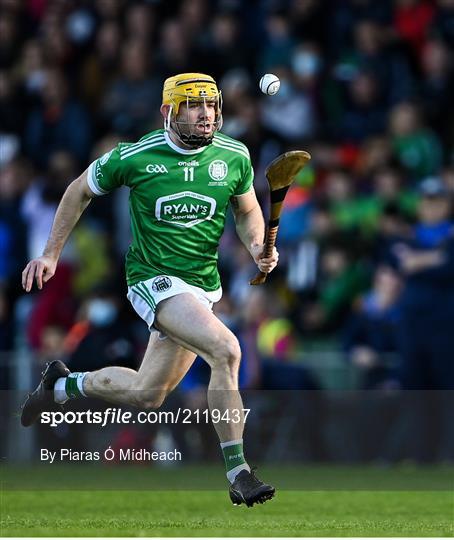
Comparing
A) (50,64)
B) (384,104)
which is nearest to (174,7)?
(50,64)

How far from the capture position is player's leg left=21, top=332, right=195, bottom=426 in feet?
33.9

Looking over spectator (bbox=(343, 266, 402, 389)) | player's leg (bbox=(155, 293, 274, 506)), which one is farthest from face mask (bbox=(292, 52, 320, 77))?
player's leg (bbox=(155, 293, 274, 506))

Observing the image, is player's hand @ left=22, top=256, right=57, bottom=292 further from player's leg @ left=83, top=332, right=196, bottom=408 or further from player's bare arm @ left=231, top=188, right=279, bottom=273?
player's bare arm @ left=231, top=188, right=279, bottom=273

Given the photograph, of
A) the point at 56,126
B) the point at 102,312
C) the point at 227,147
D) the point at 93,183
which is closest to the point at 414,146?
the point at 102,312

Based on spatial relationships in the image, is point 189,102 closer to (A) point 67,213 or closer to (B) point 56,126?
(A) point 67,213

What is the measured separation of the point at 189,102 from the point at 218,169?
43cm

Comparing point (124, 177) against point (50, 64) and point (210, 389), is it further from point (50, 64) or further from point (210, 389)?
point (50, 64)

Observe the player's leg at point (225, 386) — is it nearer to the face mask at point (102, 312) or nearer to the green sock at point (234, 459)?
the green sock at point (234, 459)

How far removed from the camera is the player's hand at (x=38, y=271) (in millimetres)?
10000

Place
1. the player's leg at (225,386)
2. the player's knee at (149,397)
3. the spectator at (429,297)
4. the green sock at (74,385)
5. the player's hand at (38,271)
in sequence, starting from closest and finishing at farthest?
the player's leg at (225,386) → the player's hand at (38,271) → the player's knee at (149,397) → the green sock at (74,385) → the spectator at (429,297)

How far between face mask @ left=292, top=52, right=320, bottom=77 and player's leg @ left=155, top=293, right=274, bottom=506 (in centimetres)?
775

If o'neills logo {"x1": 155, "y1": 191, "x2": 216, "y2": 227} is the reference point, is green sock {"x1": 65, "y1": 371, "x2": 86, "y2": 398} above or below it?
below

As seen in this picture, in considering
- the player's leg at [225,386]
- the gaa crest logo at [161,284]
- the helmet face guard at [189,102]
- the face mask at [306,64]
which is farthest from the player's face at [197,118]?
the face mask at [306,64]

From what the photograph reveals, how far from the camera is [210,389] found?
32.0 ft
